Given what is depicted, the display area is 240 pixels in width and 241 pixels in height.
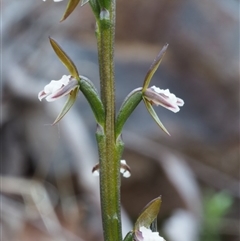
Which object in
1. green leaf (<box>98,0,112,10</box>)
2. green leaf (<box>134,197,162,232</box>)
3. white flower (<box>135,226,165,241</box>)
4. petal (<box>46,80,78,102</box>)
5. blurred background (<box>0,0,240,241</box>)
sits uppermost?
blurred background (<box>0,0,240,241</box>)

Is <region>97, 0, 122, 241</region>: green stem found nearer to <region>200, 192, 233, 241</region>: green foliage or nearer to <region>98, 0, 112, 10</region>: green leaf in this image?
<region>98, 0, 112, 10</region>: green leaf

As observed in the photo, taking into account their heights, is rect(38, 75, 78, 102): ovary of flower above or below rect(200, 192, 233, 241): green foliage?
below

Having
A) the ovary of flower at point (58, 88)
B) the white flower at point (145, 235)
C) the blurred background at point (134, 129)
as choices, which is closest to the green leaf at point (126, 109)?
the ovary of flower at point (58, 88)

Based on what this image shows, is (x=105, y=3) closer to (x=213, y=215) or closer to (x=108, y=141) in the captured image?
(x=108, y=141)

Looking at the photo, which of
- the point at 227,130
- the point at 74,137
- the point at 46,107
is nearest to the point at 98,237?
the point at 74,137

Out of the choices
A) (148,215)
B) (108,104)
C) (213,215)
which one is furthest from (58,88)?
(213,215)

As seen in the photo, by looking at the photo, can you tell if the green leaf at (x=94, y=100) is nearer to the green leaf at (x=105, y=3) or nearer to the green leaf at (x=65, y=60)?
the green leaf at (x=65, y=60)

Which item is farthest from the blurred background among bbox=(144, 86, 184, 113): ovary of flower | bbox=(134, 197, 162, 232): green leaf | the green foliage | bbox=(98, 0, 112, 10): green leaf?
bbox=(98, 0, 112, 10): green leaf
